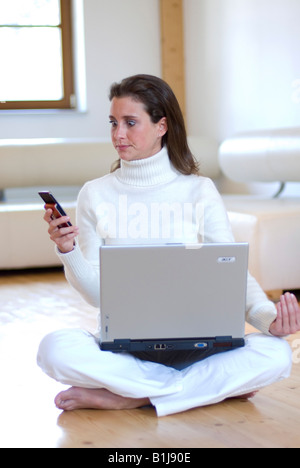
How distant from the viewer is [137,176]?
1980 millimetres

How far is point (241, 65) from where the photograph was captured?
4805 millimetres

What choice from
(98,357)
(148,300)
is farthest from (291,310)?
(98,357)

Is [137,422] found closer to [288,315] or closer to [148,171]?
[288,315]

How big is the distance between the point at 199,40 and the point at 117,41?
0.61 m

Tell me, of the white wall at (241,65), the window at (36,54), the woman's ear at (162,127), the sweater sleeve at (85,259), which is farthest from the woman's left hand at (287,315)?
the window at (36,54)

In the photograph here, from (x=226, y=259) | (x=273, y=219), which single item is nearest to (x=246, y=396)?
(x=226, y=259)

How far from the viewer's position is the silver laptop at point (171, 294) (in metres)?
1.67

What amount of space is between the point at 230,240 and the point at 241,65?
3.07m

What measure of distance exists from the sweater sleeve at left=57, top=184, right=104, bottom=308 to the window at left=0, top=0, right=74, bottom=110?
12.2 ft

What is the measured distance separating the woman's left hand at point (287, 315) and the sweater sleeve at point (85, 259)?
44 cm

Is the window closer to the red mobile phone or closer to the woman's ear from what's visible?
the woman's ear

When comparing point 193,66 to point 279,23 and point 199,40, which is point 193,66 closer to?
point 199,40

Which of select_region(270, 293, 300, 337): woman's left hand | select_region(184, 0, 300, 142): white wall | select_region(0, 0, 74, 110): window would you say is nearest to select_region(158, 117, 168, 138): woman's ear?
select_region(270, 293, 300, 337): woman's left hand

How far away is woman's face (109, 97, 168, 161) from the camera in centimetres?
193
